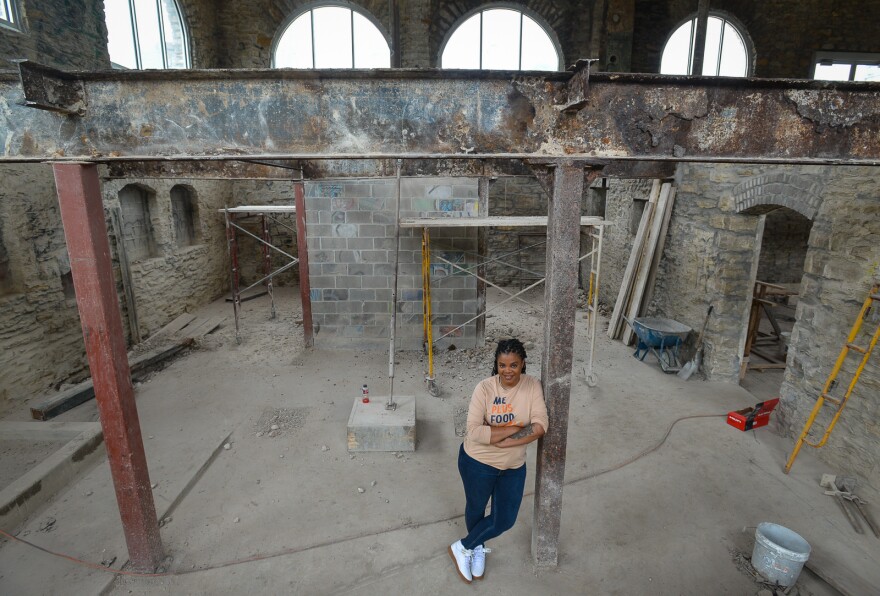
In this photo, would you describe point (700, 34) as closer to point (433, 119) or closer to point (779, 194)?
point (779, 194)

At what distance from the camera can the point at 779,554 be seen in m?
3.20

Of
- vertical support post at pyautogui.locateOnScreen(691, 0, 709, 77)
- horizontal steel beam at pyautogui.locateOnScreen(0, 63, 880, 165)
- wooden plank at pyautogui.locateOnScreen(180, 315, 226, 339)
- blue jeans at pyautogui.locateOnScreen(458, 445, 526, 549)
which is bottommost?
wooden plank at pyautogui.locateOnScreen(180, 315, 226, 339)

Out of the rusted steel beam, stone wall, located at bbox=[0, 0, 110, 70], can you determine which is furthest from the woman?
stone wall, located at bbox=[0, 0, 110, 70]

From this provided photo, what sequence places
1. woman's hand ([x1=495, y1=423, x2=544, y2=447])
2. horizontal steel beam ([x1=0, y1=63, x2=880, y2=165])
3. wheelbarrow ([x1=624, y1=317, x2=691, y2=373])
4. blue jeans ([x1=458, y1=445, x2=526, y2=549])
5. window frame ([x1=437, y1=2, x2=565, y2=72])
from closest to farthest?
horizontal steel beam ([x1=0, y1=63, x2=880, y2=165]) → woman's hand ([x1=495, y1=423, x2=544, y2=447]) → blue jeans ([x1=458, y1=445, x2=526, y2=549]) → wheelbarrow ([x1=624, y1=317, x2=691, y2=373]) → window frame ([x1=437, y1=2, x2=565, y2=72])

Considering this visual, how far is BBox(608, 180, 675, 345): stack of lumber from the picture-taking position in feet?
24.3

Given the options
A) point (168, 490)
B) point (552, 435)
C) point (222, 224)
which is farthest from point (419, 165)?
point (222, 224)

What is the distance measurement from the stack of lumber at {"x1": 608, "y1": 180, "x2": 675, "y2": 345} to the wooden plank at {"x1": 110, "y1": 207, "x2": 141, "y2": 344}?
8.55 m

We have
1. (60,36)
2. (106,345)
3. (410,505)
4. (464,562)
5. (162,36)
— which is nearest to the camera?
(106,345)

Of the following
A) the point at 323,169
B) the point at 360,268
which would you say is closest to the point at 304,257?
the point at 360,268

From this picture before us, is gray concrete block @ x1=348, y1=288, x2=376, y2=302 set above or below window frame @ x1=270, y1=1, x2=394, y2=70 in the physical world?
below

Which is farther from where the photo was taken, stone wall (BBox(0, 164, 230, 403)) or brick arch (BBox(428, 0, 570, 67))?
brick arch (BBox(428, 0, 570, 67))

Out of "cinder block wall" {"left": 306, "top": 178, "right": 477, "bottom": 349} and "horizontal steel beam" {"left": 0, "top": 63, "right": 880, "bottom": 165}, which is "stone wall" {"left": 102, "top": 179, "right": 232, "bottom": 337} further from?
"horizontal steel beam" {"left": 0, "top": 63, "right": 880, "bottom": 165}

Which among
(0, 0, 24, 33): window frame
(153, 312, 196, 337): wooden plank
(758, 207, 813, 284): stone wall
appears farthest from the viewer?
(758, 207, 813, 284): stone wall

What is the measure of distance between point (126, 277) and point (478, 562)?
24.9 feet
